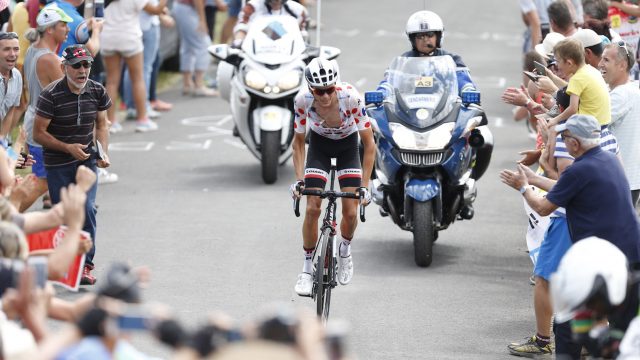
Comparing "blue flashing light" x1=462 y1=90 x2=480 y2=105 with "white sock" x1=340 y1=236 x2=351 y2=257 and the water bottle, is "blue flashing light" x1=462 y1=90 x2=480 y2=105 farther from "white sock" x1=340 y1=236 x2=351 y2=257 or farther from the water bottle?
the water bottle

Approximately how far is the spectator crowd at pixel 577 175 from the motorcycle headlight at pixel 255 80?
3796mm

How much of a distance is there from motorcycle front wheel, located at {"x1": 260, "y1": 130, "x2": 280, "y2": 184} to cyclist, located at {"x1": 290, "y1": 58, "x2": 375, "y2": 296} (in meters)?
4.22

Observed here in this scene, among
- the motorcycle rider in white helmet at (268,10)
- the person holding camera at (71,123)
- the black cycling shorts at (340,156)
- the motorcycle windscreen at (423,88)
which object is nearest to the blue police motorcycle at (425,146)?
the motorcycle windscreen at (423,88)

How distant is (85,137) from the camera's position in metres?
10.7

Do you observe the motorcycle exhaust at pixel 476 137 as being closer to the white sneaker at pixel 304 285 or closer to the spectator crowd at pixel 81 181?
the white sneaker at pixel 304 285

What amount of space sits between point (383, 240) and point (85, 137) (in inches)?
131

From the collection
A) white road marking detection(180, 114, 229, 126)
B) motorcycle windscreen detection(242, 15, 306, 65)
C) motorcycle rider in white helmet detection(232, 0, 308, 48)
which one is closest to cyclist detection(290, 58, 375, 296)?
motorcycle windscreen detection(242, 15, 306, 65)

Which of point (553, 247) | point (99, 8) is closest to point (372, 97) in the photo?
point (553, 247)

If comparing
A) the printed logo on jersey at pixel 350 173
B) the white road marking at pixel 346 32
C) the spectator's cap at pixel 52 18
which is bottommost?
the white road marking at pixel 346 32

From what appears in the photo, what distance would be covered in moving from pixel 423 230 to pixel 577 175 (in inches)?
137

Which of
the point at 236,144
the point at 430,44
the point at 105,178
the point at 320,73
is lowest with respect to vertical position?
the point at 236,144

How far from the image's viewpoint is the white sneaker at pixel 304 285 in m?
9.92

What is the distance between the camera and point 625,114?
10.2 meters

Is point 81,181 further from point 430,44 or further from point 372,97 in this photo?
point 430,44
